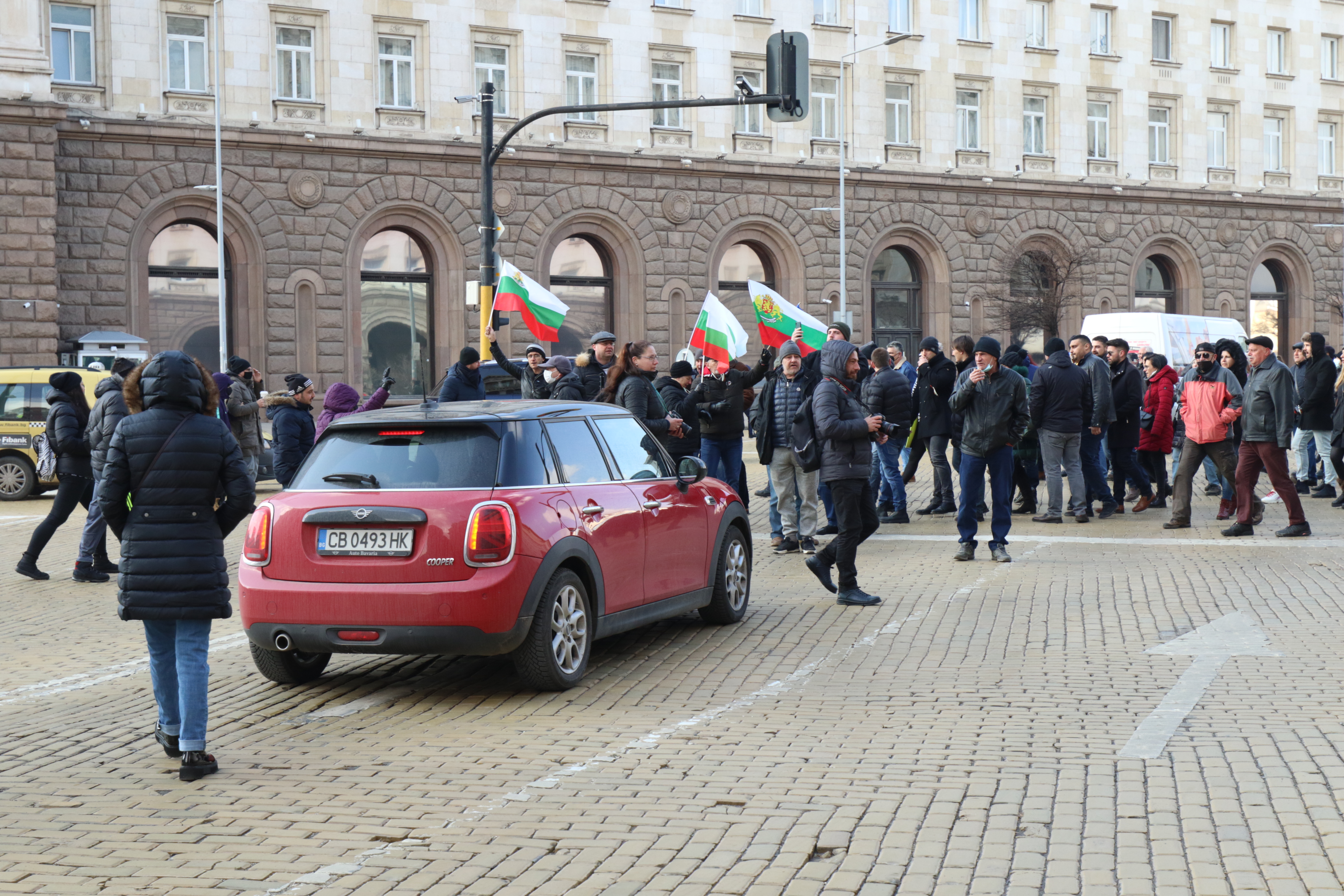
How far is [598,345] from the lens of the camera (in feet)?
48.2

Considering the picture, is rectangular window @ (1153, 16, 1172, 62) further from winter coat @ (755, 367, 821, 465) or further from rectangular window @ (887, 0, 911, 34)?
winter coat @ (755, 367, 821, 465)

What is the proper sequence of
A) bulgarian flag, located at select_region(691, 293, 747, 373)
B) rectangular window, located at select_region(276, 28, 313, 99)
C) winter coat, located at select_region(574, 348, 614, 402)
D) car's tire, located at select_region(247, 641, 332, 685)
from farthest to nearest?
1. rectangular window, located at select_region(276, 28, 313, 99)
2. bulgarian flag, located at select_region(691, 293, 747, 373)
3. winter coat, located at select_region(574, 348, 614, 402)
4. car's tire, located at select_region(247, 641, 332, 685)

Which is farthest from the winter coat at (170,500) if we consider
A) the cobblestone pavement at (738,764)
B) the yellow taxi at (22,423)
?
the yellow taxi at (22,423)

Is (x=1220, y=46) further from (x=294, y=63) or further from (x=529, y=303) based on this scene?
(x=529, y=303)

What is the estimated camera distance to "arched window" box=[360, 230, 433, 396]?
3650cm

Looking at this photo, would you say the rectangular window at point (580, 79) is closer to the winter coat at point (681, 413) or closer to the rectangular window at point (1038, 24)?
the rectangular window at point (1038, 24)

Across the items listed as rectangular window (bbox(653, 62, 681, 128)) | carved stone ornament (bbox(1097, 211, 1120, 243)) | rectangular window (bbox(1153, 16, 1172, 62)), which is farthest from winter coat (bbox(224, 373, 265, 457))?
rectangular window (bbox(1153, 16, 1172, 62))

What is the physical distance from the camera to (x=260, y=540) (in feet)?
25.7

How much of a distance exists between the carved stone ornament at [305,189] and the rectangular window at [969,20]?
64.9 ft

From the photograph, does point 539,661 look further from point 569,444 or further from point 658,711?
point 569,444

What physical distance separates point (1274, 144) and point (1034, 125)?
10363mm

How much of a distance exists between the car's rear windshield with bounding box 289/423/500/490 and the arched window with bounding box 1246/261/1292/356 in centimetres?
4667

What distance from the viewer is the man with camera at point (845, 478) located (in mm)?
10930

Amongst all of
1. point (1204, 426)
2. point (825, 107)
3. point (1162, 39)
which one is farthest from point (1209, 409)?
point (1162, 39)
